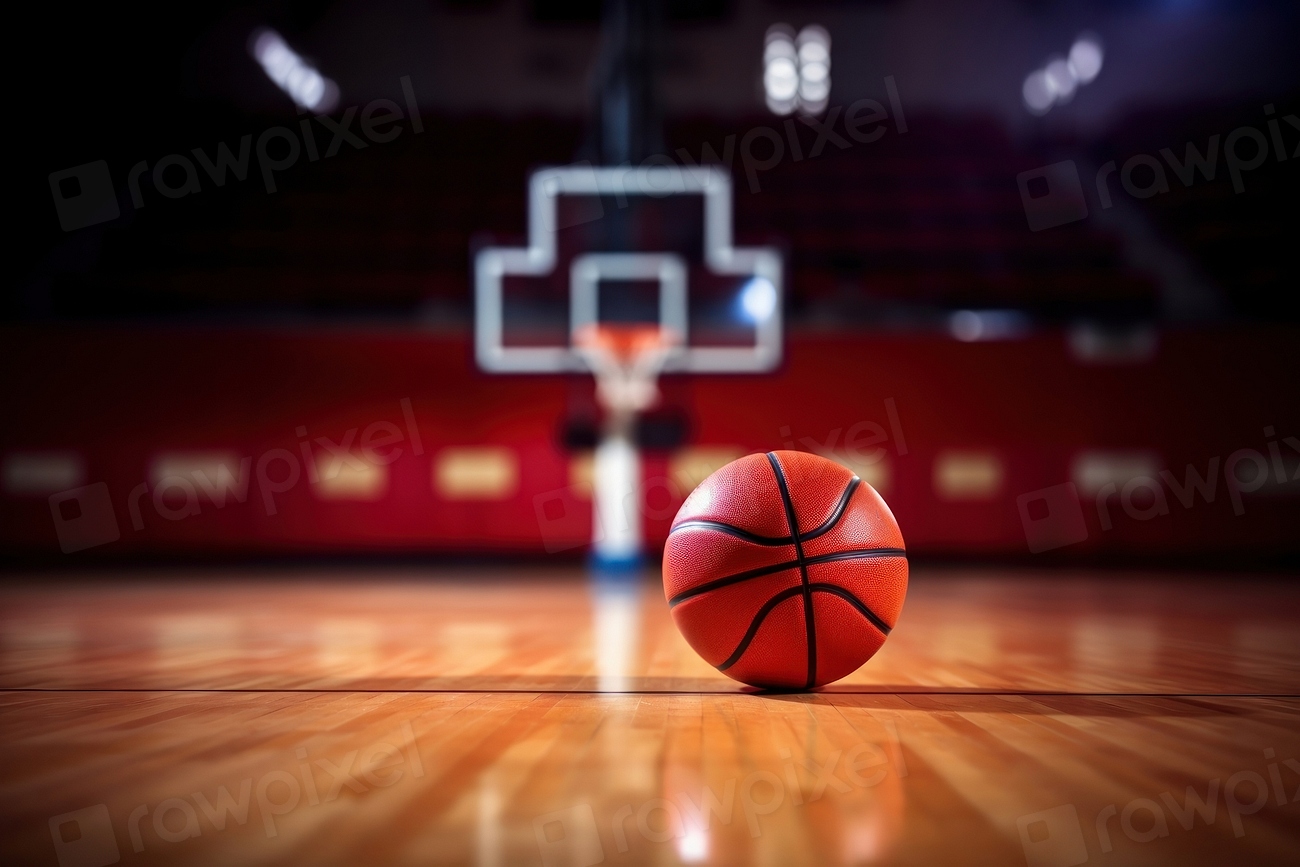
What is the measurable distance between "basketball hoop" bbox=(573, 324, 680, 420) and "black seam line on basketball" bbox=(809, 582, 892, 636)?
3417 millimetres

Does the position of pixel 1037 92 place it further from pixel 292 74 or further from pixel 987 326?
pixel 292 74

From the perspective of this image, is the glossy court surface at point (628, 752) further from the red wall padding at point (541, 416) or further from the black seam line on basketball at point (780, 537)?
the red wall padding at point (541, 416)

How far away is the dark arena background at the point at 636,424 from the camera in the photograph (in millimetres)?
1216

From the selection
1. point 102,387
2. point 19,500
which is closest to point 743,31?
point 102,387

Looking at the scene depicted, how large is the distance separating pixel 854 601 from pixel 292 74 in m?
9.69

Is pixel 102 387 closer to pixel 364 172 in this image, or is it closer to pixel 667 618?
pixel 364 172

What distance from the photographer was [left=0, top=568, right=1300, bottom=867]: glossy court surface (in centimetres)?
100

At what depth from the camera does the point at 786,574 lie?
5.45ft

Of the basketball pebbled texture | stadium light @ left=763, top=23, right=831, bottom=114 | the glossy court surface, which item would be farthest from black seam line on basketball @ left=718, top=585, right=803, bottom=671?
stadium light @ left=763, top=23, right=831, bottom=114

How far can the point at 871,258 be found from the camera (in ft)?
23.2

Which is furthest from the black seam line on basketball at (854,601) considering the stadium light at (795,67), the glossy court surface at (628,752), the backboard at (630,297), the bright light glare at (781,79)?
the bright light glare at (781,79)

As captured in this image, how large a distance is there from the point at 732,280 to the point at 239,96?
21.0ft

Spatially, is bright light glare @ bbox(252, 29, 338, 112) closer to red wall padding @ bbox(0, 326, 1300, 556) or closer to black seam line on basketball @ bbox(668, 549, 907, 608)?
red wall padding @ bbox(0, 326, 1300, 556)

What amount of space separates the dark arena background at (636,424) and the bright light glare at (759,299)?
0.08ft
